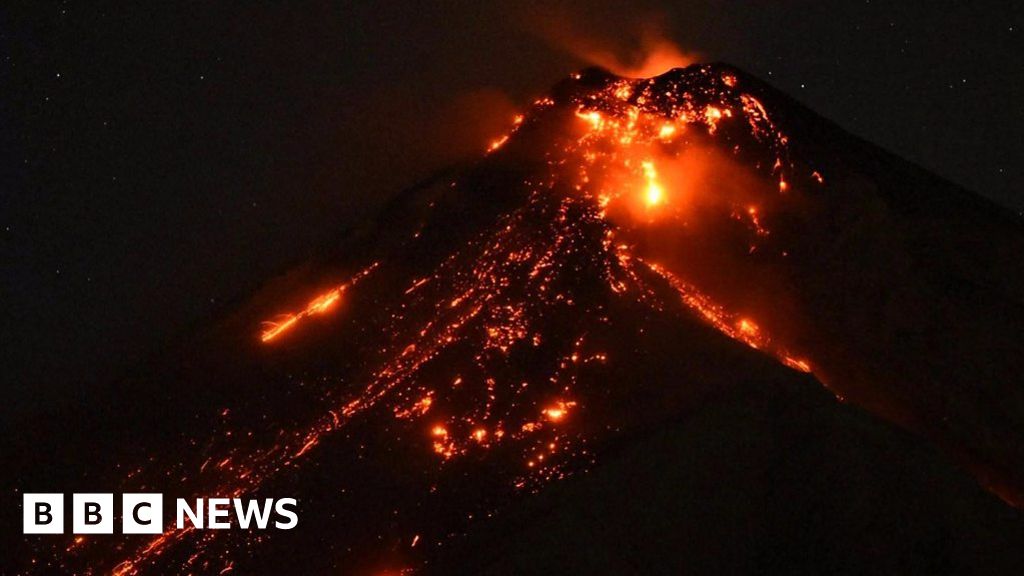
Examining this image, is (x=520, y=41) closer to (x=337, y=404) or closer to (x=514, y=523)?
(x=337, y=404)

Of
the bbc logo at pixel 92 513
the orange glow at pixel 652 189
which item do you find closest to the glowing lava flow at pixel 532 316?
the orange glow at pixel 652 189

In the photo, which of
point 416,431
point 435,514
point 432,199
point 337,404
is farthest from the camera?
point 432,199

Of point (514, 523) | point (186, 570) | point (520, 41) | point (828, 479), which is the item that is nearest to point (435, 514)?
point (514, 523)

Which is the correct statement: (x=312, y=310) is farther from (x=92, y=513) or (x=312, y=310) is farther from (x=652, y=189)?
(x=652, y=189)

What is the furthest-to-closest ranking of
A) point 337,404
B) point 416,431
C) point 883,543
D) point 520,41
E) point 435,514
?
point 520,41 < point 337,404 < point 416,431 < point 435,514 < point 883,543

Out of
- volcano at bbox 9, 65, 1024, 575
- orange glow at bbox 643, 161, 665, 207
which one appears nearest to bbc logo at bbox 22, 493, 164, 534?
volcano at bbox 9, 65, 1024, 575

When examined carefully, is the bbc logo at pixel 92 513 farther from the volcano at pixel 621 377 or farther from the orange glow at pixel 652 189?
the orange glow at pixel 652 189

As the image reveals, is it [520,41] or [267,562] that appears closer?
[267,562]

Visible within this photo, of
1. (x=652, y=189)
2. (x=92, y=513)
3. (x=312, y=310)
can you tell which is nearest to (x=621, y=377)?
(x=652, y=189)
